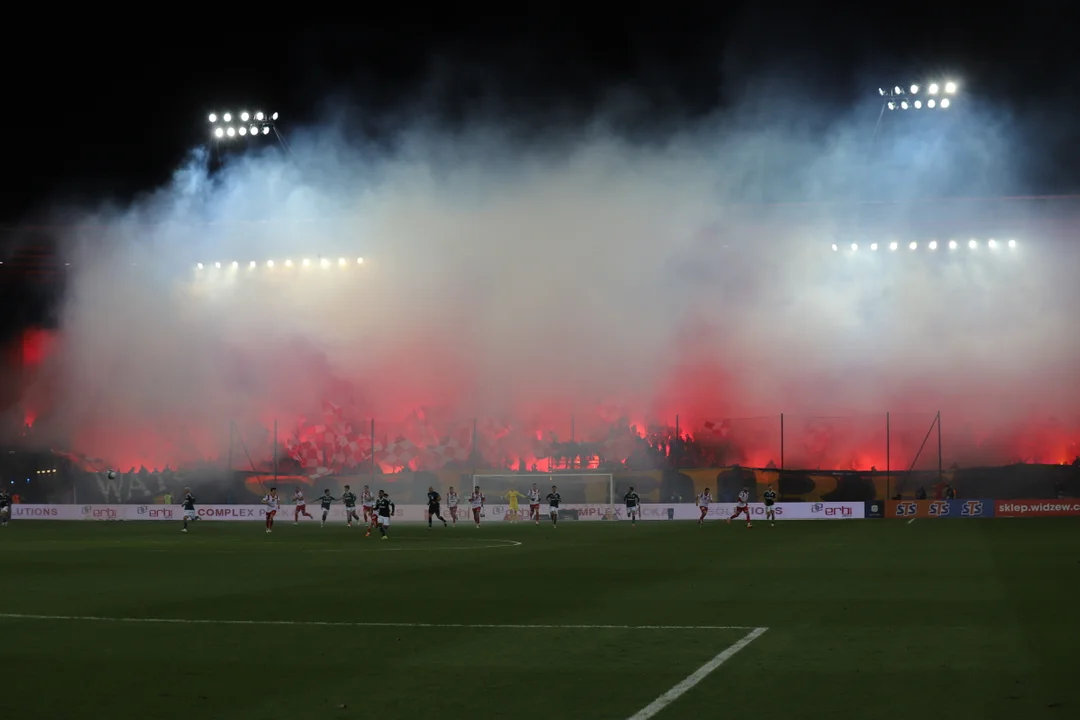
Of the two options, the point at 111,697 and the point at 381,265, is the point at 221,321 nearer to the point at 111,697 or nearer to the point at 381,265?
the point at 381,265

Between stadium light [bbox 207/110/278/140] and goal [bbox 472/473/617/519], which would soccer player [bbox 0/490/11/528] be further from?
stadium light [bbox 207/110/278/140]

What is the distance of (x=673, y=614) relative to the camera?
14875 mm

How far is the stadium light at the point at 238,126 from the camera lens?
58312mm

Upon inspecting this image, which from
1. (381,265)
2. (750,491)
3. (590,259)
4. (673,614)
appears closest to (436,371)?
(381,265)

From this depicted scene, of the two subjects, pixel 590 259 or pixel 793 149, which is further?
pixel 590 259

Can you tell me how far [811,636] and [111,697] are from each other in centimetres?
716

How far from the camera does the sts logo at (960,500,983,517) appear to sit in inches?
1924

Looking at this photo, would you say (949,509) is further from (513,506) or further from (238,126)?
(238,126)

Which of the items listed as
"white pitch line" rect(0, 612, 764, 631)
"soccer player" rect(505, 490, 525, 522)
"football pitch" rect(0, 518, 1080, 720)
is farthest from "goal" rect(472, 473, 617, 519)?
"white pitch line" rect(0, 612, 764, 631)

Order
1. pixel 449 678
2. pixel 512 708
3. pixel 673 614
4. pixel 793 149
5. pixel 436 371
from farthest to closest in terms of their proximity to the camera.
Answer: pixel 436 371 → pixel 793 149 → pixel 673 614 → pixel 449 678 → pixel 512 708

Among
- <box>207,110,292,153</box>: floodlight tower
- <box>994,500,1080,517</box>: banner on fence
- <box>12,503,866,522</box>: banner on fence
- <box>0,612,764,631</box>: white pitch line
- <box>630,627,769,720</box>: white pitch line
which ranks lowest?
<box>12,503,866,522</box>: banner on fence

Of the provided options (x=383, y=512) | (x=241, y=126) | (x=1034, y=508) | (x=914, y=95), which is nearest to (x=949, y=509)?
(x=1034, y=508)

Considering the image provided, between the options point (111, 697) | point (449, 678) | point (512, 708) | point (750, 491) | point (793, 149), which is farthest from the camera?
point (793, 149)

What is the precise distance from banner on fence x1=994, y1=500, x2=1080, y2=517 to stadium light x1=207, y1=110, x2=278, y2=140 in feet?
126
